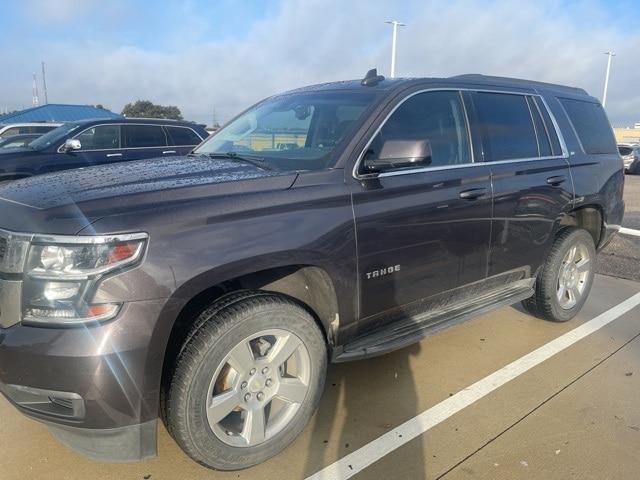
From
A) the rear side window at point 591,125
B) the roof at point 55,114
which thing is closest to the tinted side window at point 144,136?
the rear side window at point 591,125

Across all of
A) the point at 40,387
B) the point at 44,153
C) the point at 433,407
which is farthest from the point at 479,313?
the point at 44,153

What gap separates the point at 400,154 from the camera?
2682 millimetres

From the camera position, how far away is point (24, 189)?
93.9 inches

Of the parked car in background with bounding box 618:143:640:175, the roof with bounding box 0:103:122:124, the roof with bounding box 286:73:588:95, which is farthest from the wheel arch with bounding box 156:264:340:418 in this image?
the roof with bounding box 0:103:122:124

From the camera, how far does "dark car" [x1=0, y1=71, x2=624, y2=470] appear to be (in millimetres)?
1963

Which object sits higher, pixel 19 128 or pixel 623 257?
pixel 19 128

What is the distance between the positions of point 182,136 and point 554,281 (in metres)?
7.26

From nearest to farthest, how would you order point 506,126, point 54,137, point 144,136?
1. point 506,126
2. point 54,137
3. point 144,136

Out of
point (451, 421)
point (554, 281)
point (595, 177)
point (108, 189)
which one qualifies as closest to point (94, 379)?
point (108, 189)

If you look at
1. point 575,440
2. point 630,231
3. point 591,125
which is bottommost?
point 575,440

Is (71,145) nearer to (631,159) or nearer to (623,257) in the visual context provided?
(623,257)

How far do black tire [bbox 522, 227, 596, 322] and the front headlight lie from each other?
135 inches

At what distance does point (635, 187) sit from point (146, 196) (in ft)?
56.7

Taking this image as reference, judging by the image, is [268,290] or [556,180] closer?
[268,290]
